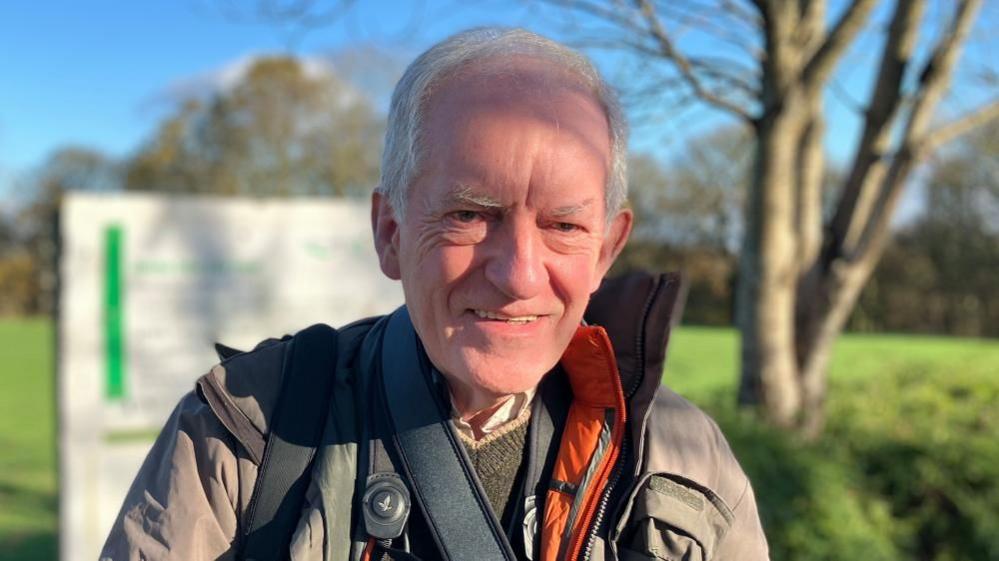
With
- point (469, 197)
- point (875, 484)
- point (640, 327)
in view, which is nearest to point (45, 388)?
point (875, 484)

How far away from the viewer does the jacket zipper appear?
4.49 ft

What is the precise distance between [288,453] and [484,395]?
348mm

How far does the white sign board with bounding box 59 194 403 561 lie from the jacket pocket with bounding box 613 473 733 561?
3.61 m

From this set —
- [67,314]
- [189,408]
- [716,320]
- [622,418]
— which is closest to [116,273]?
[67,314]

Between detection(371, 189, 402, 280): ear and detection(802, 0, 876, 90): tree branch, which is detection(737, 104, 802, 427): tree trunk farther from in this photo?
detection(371, 189, 402, 280): ear

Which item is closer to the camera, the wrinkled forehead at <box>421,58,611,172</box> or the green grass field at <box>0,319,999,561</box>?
the wrinkled forehead at <box>421,58,611,172</box>

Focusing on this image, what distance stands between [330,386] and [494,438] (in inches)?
12.2

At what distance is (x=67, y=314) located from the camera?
14.1 ft

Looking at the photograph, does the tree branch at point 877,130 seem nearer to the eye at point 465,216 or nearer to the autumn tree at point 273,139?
the eye at point 465,216

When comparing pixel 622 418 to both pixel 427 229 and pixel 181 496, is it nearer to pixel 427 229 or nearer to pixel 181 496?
pixel 427 229

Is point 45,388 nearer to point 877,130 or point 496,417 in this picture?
point 877,130

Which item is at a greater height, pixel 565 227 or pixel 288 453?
pixel 565 227

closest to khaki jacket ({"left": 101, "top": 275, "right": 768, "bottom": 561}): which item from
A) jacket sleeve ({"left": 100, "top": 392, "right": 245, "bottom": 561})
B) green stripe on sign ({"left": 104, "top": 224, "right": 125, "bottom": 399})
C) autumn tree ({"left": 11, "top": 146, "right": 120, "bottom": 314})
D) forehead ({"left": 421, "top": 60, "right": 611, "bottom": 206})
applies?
jacket sleeve ({"left": 100, "top": 392, "right": 245, "bottom": 561})

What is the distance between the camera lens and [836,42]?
15.1 feet
